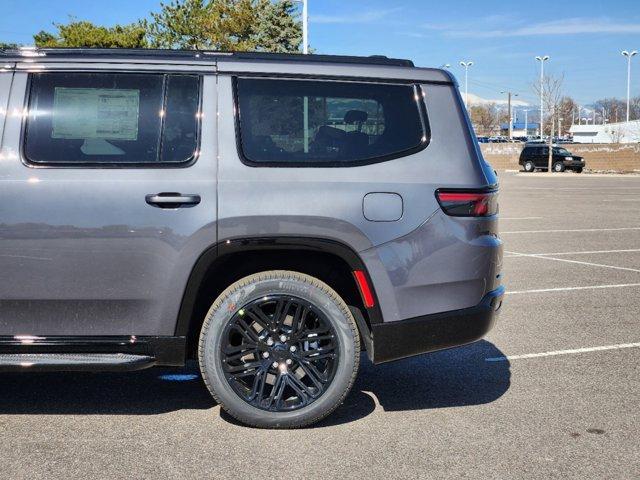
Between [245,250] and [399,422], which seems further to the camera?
[399,422]

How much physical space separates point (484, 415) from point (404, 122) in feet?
5.60

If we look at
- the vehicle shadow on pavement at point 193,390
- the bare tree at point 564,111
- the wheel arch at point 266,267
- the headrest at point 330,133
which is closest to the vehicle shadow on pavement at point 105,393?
the vehicle shadow on pavement at point 193,390

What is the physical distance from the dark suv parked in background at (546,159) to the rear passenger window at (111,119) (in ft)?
149

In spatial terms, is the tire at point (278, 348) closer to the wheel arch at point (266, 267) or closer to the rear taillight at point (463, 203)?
the wheel arch at point (266, 267)

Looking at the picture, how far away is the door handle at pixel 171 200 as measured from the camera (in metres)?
4.10

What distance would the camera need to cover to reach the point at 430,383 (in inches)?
208

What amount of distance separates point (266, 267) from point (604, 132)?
124898mm

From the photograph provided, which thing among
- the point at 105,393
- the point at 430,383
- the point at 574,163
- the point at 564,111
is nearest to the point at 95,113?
the point at 105,393

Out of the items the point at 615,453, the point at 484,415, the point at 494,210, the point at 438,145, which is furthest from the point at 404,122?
the point at 615,453

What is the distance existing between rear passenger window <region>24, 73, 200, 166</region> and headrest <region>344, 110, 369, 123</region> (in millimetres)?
804

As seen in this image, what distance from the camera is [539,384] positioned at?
17.1 feet

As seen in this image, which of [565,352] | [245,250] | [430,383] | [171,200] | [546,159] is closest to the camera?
[171,200]

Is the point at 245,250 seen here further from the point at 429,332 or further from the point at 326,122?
the point at 429,332

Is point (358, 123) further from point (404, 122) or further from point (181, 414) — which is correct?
point (181, 414)
